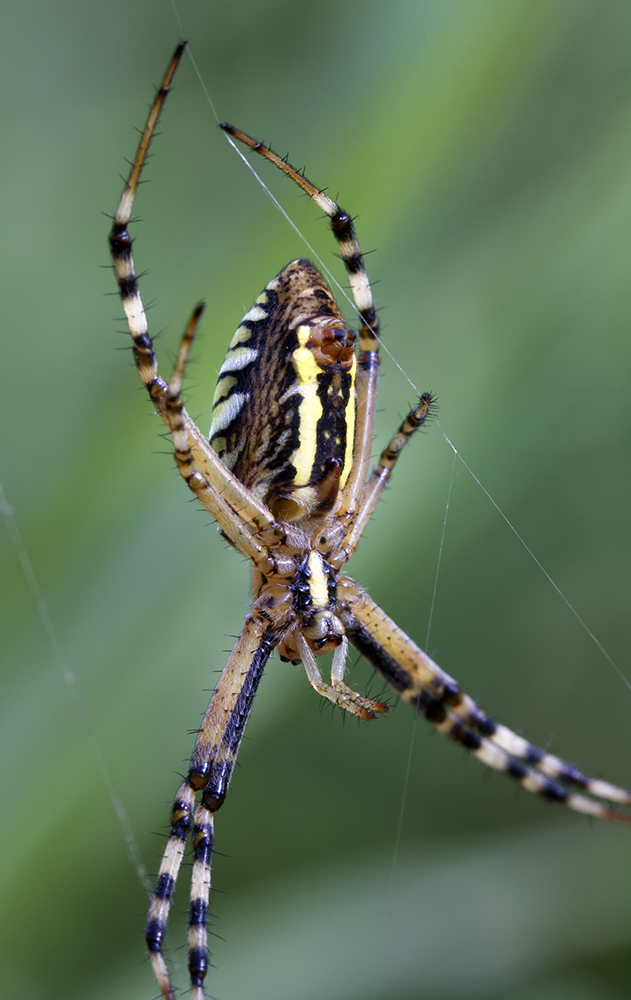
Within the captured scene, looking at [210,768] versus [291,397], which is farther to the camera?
[210,768]

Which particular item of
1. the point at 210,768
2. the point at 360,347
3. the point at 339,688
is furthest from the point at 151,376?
the point at 210,768

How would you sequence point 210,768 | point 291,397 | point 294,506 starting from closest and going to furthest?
point 291,397 → point 294,506 → point 210,768

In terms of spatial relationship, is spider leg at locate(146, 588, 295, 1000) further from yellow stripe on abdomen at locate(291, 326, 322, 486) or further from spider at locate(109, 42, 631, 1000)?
yellow stripe on abdomen at locate(291, 326, 322, 486)

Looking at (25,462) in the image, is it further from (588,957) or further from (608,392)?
(588,957)

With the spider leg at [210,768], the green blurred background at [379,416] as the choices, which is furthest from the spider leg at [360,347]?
the green blurred background at [379,416]

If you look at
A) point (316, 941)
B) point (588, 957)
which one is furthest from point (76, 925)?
point (588, 957)

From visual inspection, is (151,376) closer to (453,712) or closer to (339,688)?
(339,688)
